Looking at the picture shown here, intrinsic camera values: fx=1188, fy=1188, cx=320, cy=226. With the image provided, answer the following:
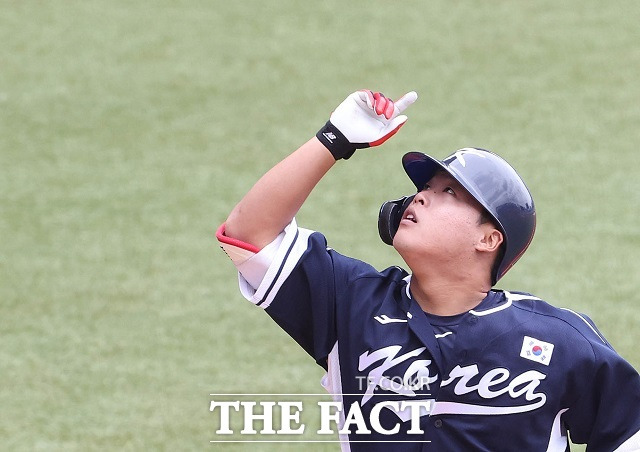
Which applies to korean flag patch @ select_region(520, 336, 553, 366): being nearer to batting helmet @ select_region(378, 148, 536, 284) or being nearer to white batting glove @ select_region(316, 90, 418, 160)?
batting helmet @ select_region(378, 148, 536, 284)

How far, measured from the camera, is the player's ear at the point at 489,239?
3053 mm

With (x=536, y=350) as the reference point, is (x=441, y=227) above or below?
above

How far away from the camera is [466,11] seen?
10.5m

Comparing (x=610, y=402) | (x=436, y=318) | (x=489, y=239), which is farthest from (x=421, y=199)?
(x=610, y=402)

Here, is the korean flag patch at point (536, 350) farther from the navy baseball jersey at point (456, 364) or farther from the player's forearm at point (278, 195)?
the player's forearm at point (278, 195)

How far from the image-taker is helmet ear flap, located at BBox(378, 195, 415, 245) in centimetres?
310

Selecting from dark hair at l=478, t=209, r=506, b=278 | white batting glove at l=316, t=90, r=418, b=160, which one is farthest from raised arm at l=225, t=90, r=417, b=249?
dark hair at l=478, t=209, r=506, b=278

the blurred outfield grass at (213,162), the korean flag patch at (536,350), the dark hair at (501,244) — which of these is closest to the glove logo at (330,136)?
the dark hair at (501,244)

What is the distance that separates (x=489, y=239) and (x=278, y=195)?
567 millimetres

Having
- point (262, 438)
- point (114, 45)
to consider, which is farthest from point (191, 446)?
point (114, 45)

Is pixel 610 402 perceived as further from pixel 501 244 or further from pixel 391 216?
pixel 391 216

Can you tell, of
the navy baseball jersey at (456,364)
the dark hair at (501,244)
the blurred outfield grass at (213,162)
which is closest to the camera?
the navy baseball jersey at (456,364)

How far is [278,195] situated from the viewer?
2.95 metres

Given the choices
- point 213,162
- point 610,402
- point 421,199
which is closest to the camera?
point 610,402
